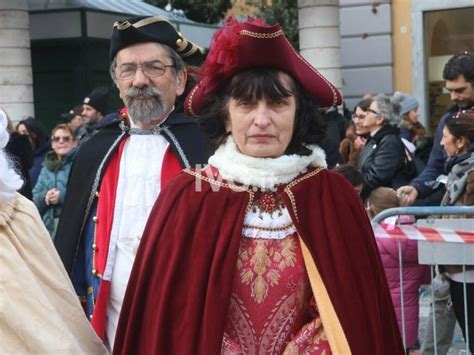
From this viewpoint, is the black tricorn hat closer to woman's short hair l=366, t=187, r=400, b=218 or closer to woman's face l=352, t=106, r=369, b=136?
woman's short hair l=366, t=187, r=400, b=218

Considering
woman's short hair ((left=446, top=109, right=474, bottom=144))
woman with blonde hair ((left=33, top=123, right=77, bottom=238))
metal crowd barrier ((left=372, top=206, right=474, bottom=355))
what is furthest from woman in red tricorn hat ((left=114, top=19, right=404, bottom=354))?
woman with blonde hair ((left=33, top=123, right=77, bottom=238))

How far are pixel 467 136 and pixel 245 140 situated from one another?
10.5 feet

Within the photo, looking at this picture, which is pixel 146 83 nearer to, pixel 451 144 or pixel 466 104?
pixel 451 144

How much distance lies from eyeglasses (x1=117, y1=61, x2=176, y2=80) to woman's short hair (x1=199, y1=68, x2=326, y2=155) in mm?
1077

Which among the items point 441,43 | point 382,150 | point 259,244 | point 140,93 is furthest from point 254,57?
point 441,43

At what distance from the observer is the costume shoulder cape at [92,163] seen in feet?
15.8

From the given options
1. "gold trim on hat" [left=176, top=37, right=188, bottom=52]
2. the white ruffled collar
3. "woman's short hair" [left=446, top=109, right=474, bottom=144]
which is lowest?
the white ruffled collar

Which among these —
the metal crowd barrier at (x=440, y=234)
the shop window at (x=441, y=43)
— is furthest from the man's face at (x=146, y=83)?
the shop window at (x=441, y=43)

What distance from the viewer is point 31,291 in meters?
3.51

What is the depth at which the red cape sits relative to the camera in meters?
3.44

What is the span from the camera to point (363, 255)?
3.55 metres

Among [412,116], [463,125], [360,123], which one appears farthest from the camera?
[412,116]

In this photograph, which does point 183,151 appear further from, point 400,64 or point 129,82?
point 400,64

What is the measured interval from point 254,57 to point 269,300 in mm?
816
